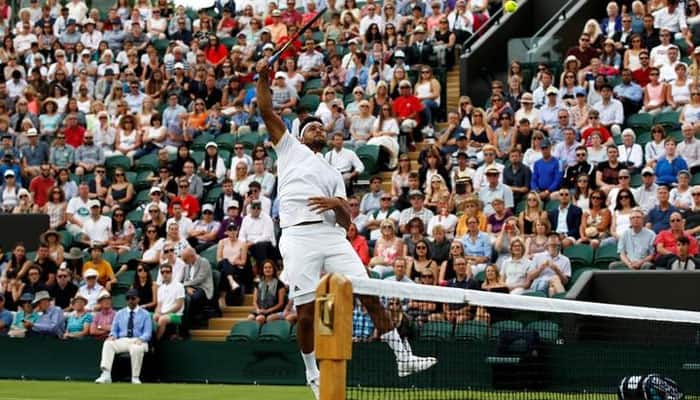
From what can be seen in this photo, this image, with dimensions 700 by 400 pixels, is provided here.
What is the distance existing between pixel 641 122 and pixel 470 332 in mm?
10253

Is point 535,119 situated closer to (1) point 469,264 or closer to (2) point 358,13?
(1) point 469,264

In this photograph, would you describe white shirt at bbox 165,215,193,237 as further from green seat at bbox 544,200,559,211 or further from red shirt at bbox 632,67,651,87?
red shirt at bbox 632,67,651,87

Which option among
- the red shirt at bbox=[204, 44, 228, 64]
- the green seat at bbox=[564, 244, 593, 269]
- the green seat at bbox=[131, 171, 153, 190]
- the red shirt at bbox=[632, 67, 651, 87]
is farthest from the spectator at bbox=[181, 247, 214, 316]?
the red shirt at bbox=[204, 44, 228, 64]

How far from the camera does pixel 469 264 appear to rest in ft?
61.2

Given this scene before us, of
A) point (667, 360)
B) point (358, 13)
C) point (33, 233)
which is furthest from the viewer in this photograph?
point (358, 13)

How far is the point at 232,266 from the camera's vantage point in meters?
20.9

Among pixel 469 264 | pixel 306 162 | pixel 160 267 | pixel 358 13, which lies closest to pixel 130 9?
pixel 358 13

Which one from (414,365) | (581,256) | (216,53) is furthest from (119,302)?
(414,365)

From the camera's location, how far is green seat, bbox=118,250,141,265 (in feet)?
72.4

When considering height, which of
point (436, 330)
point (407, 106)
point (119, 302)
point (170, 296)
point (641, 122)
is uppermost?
point (407, 106)

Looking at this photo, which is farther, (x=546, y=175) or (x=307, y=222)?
(x=546, y=175)

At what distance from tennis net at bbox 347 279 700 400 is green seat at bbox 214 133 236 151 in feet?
38.5

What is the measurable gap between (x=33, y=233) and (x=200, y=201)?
308 cm

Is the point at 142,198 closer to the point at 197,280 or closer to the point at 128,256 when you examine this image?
the point at 128,256
